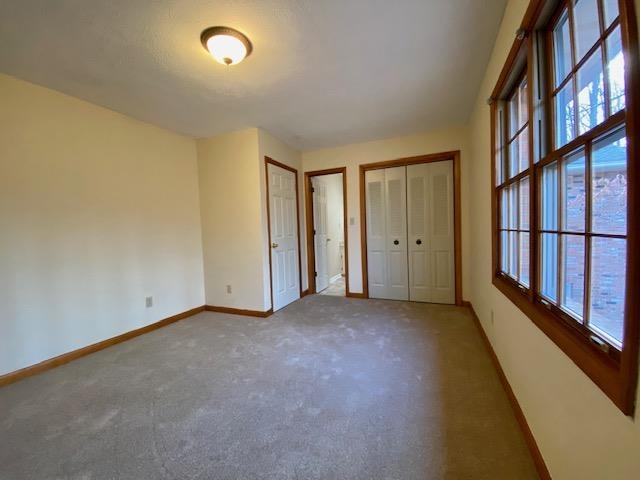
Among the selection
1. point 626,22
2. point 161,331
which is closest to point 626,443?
point 626,22

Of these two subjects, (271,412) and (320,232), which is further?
(320,232)

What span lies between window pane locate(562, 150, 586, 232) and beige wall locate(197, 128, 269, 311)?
2.91 meters

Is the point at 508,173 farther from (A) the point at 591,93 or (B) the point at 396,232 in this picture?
(B) the point at 396,232

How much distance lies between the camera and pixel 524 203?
65.1 inches

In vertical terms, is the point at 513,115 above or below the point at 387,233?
above

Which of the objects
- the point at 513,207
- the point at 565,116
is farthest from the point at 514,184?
the point at 565,116

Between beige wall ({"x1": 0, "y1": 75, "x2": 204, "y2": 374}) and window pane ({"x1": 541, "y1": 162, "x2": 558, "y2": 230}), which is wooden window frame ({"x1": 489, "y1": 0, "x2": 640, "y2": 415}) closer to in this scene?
window pane ({"x1": 541, "y1": 162, "x2": 558, "y2": 230})

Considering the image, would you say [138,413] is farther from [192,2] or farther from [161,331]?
[192,2]

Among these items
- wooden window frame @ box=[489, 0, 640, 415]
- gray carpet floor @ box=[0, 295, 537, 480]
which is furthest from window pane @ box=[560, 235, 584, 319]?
gray carpet floor @ box=[0, 295, 537, 480]

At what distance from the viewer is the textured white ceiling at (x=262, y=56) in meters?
1.59

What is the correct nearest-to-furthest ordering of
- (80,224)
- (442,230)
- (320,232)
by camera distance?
(80,224), (442,230), (320,232)

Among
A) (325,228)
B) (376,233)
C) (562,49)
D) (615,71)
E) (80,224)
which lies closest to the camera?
(615,71)

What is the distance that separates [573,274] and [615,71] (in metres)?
0.71

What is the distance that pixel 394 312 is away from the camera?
11.4 feet
